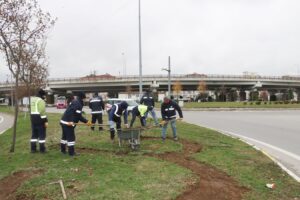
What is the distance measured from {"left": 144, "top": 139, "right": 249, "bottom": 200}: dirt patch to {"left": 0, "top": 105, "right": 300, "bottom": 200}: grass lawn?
155 millimetres

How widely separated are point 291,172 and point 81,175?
453 centimetres

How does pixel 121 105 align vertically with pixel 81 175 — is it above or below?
above

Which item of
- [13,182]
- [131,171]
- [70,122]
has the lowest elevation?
[13,182]

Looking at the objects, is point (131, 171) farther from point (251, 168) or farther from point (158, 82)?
point (158, 82)

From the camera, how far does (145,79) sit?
8456 centimetres

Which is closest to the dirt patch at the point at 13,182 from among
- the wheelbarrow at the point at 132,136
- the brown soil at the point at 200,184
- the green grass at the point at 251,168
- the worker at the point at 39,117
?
the brown soil at the point at 200,184

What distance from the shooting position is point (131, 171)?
25.7ft

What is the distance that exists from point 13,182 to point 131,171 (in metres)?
2.33

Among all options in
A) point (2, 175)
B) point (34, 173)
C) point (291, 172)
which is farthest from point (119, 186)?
point (291, 172)

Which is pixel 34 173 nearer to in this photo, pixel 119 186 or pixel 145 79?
pixel 119 186

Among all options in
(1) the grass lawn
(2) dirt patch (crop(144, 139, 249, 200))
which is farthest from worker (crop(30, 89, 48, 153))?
(2) dirt patch (crop(144, 139, 249, 200))

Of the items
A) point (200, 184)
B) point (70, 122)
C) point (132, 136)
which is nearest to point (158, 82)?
point (132, 136)

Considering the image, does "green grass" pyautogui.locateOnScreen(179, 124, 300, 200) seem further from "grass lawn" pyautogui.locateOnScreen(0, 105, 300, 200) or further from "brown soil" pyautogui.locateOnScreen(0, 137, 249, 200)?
"brown soil" pyautogui.locateOnScreen(0, 137, 249, 200)

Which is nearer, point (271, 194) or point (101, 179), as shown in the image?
point (271, 194)
